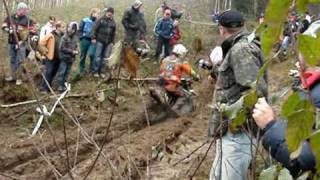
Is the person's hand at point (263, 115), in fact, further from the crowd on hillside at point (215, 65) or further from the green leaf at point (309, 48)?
the green leaf at point (309, 48)

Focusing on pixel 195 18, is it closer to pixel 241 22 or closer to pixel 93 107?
pixel 93 107

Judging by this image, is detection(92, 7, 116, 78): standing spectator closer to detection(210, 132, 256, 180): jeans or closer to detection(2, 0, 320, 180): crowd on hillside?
detection(2, 0, 320, 180): crowd on hillside

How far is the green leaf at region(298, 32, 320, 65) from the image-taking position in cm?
90

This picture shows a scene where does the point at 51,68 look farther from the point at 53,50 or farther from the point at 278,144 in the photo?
the point at 278,144

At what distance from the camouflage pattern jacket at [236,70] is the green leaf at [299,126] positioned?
9.28 feet

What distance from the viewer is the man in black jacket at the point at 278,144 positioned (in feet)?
6.21

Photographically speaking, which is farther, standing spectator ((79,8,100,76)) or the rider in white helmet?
standing spectator ((79,8,100,76))

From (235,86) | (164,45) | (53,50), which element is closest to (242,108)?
(235,86)

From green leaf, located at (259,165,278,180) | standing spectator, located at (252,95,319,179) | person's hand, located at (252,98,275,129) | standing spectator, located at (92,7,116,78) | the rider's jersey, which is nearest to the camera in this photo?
green leaf, located at (259,165,278,180)

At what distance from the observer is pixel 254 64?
3.94m

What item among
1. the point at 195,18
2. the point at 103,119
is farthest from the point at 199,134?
the point at 195,18

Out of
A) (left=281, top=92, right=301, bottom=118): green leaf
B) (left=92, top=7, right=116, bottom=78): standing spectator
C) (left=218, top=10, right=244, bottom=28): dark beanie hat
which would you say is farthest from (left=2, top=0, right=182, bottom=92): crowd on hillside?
(left=281, top=92, right=301, bottom=118): green leaf

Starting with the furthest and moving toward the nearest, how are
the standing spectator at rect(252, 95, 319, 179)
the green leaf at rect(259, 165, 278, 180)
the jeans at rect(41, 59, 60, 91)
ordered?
the jeans at rect(41, 59, 60, 91) → the standing spectator at rect(252, 95, 319, 179) → the green leaf at rect(259, 165, 278, 180)

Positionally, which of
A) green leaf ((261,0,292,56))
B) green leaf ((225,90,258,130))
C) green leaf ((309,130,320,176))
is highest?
green leaf ((261,0,292,56))
